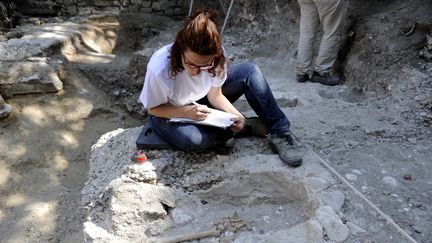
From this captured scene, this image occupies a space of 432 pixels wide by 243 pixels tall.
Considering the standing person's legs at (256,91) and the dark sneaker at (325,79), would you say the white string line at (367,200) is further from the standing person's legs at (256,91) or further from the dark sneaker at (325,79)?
the dark sneaker at (325,79)

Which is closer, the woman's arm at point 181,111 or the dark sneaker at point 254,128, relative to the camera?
the woman's arm at point 181,111

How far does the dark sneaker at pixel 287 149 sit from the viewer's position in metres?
2.07

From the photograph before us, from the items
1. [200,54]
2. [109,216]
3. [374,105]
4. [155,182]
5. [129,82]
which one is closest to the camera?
[200,54]

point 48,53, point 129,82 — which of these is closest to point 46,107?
point 48,53

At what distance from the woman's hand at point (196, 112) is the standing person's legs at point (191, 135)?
0.20 feet

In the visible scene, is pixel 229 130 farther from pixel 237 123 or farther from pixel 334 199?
pixel 334 199

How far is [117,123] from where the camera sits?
4.41 meters

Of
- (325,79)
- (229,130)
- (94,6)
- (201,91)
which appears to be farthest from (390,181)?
(94,6)

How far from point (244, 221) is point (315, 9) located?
231 cm

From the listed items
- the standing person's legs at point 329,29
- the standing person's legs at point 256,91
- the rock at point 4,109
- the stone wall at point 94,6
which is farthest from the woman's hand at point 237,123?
the stone wall at point 94,6

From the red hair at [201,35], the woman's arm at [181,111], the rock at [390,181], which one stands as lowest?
the rock at [390,181]

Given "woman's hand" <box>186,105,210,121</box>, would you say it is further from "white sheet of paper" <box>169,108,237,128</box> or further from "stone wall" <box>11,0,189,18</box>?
"stone wall" <box>11,0,189,18</box>

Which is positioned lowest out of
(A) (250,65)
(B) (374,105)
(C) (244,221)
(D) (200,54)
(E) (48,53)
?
(E) (48,53)

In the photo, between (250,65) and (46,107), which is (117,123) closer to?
(46,107)
